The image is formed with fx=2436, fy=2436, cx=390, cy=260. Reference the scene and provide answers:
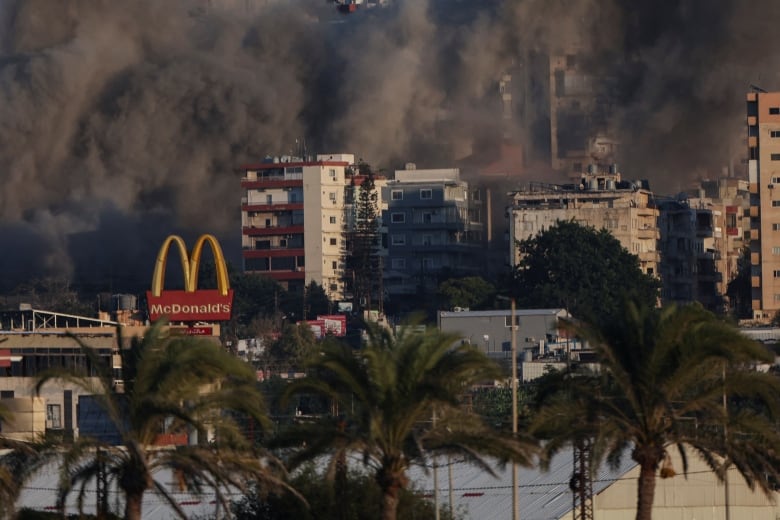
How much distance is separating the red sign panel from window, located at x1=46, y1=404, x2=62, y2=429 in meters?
6.91

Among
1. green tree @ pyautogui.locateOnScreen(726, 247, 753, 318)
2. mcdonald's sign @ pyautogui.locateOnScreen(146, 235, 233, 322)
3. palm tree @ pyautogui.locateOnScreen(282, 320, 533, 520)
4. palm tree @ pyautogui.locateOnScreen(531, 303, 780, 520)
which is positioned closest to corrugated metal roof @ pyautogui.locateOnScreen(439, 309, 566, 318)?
green tree @ pyautogui.locateOnScreen(726, 247, 753, 318)

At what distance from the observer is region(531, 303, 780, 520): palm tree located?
38438 millimetres

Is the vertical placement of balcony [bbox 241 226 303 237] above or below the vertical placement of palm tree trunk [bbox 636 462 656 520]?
above

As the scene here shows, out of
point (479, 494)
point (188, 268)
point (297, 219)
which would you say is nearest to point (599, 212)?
point (297, 219)

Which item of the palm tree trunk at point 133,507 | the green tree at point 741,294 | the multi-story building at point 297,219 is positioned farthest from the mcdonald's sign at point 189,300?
the multi-story building at point 297,219

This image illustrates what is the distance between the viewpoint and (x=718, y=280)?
146250 millimetres

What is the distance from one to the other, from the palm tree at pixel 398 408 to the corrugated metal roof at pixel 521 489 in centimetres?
1016

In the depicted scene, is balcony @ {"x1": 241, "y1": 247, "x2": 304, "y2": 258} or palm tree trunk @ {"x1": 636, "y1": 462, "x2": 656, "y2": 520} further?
balcony @ {"x1": 241, "y1": 247, "x2": 304, "y2": 258}

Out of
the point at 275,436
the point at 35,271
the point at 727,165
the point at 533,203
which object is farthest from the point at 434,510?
the point at 727,165

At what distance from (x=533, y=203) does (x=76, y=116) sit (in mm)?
35629

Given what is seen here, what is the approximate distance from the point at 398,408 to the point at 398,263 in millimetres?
113989

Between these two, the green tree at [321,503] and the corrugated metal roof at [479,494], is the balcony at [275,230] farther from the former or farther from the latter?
the green tree at [321,503]

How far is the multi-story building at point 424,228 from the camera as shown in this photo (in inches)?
5871

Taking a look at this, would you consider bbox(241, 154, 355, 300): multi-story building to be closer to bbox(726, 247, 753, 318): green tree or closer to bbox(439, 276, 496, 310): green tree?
bbox(439, 276, 496, 310): green tree
